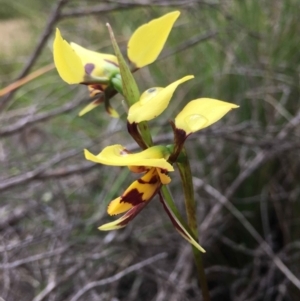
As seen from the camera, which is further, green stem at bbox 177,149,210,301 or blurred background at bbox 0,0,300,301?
blurred background at bbox 0,0,300,301

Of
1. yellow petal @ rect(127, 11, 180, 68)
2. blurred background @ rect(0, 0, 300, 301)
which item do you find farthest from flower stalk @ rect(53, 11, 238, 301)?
blurred background @ rect(0, 0, 300, 301)

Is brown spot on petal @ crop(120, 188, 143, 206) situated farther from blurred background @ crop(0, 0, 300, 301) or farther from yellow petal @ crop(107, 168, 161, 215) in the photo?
blurred background @ crop(0, 0, 300, 301)

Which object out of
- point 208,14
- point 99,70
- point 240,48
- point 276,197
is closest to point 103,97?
point 99,70

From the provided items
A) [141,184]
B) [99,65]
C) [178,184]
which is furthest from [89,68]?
[178,184]

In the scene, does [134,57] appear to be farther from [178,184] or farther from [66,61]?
[178,184]

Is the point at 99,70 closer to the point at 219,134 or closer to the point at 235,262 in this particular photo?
the point at 219,134

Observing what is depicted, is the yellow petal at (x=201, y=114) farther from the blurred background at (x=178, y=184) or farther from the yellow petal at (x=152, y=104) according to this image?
the blurred background at (x=178, y=184)
